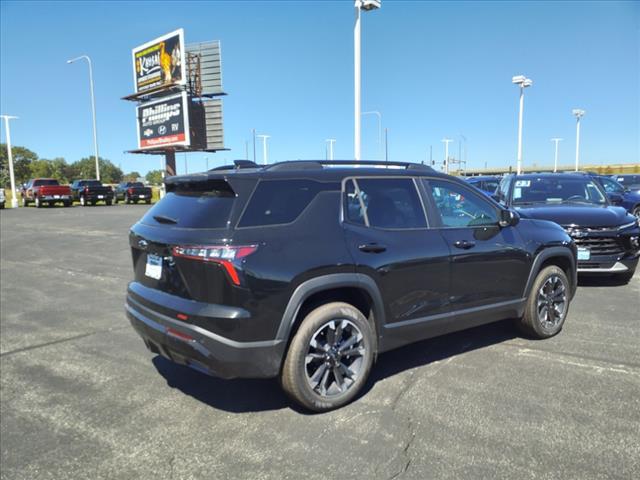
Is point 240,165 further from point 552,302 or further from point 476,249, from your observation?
point 552,302

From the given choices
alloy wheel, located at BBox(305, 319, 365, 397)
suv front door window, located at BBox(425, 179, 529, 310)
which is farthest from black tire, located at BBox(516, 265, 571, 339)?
alloy wheel, located at BBox(305, 319, 365, 397)

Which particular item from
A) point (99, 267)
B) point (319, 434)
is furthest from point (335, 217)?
point (99, 267)

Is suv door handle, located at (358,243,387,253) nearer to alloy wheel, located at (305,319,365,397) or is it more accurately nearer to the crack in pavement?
alloy wheel, located at (305,319,365,397)

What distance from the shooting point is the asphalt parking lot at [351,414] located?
282 centimetres

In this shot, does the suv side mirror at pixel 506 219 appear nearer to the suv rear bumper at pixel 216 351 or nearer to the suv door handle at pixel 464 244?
the suv door handle at pixel 464 244

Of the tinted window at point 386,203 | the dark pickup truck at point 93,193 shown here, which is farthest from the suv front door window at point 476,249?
the dark pickup truck at point 93,193

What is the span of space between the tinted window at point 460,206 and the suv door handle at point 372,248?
798mm

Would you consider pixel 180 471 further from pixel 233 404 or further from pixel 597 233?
pixel 597 233

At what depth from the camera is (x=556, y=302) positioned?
5008mm

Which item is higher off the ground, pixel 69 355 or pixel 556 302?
pixel 556 302

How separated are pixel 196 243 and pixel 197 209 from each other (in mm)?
363

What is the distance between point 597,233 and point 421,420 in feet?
16.2

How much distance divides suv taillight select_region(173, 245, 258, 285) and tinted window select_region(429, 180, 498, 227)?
1.89 m

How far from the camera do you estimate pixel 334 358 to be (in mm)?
3445
